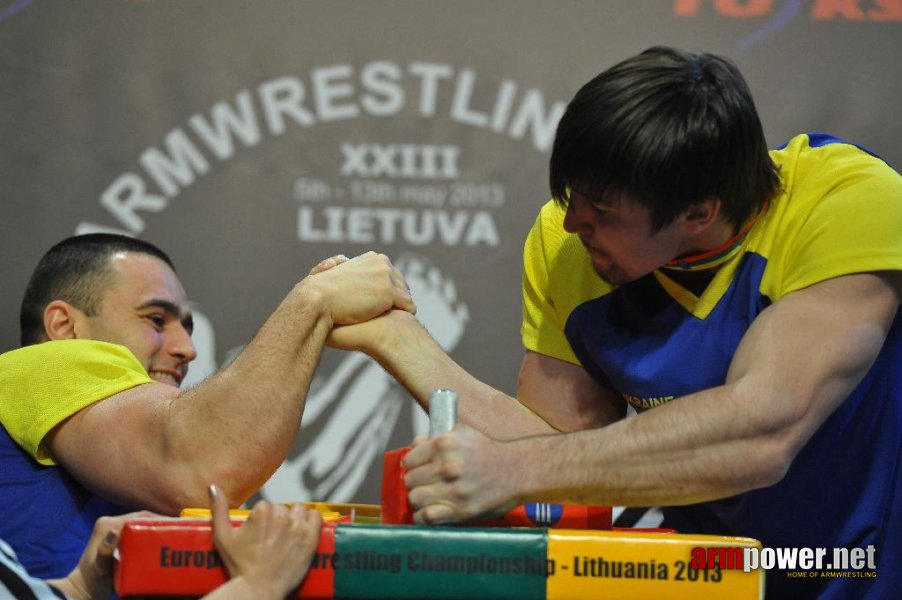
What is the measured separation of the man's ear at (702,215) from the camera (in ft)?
4.16

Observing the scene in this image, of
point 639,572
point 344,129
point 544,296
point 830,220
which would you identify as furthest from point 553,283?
point 344,129

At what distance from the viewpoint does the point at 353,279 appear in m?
1.54

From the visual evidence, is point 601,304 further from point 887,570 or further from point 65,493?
point 65,493

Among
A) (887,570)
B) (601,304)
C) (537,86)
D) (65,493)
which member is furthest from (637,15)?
(65,493)

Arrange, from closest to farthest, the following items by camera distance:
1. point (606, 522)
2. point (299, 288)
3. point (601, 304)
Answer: point (606, 522)
point (601, 304)
point (299, 288)

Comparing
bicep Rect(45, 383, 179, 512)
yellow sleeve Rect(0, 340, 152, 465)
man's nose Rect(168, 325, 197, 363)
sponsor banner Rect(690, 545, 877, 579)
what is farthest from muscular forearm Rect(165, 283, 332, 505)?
sponsor banner Rect(690, 545, 877, 579)

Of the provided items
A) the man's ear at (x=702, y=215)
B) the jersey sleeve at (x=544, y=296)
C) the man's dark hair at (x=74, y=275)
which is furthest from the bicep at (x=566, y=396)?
the man's dark hair at (x=74, y=275)

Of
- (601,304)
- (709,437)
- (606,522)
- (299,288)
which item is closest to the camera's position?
(709,437)

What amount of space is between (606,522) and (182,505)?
57cm

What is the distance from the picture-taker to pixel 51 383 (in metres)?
1.50

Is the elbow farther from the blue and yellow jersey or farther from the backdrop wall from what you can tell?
the backdrop wall

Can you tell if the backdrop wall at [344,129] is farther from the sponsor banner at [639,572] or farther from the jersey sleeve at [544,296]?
the sponsor banner at [639,572]

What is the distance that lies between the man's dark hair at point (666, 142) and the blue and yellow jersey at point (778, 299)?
0.19 ft

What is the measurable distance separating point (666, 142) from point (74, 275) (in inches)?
44.9
